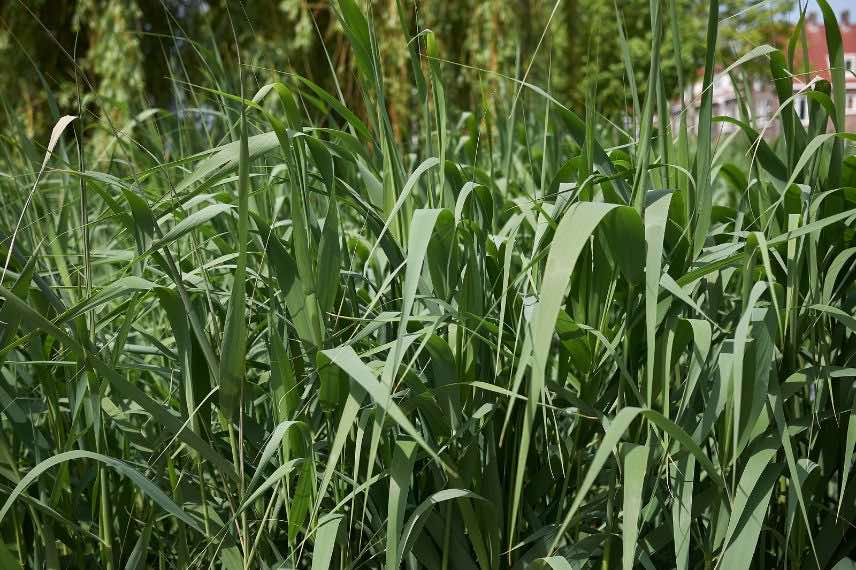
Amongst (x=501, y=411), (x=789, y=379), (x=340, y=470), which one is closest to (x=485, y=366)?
(x=501, y=411)

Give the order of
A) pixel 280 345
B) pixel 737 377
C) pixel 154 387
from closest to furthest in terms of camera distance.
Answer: pixel 737 377
pixel 280 345
pixel 154 387

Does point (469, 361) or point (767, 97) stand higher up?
point (767, 97)

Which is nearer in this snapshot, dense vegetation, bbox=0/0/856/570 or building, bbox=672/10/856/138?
dense vegetation, bbox=0/0/856/570

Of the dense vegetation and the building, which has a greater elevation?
the building

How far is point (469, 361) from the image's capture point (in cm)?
91

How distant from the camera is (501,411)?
0.97 m

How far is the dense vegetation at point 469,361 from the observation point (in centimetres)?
81

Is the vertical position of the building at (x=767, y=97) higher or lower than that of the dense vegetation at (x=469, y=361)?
higher

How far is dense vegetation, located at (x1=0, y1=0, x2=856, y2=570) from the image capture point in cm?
81

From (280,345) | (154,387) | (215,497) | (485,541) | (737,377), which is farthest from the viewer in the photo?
(154,387)

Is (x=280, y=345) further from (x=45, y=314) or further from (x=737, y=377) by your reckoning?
(x=737, y=377)

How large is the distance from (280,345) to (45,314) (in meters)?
0.31

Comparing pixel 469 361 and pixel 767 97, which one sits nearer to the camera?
pixel 469 361

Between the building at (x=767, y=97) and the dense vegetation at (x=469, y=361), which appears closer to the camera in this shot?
the dense vegetation at (x=469, y=361)
